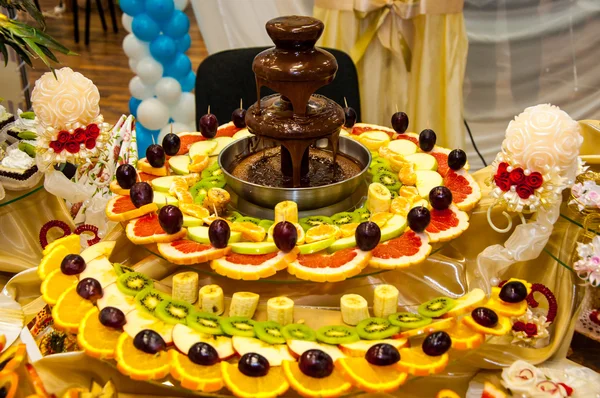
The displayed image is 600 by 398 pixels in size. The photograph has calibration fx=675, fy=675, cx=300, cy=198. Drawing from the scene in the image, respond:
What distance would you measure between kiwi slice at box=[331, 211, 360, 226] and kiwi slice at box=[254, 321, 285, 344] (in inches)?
12.1

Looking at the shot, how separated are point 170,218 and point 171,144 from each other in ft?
1.57

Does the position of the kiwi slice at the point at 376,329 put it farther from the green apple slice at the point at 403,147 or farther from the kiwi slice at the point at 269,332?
the green apple slice at the point at 403,147

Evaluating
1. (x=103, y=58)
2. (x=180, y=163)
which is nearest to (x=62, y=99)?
(x=180, y=163)

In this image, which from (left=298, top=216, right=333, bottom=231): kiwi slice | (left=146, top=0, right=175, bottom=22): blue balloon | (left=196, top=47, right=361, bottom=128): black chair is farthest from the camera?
(left=146, top=0, right=175, bottom=22): blue balloon

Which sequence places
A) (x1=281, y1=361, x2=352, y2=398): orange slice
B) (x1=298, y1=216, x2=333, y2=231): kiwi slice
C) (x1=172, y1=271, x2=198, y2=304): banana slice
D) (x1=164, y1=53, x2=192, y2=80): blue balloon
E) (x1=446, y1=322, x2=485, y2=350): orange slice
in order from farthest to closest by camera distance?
1. (x1=164, y1=53, x2=192, y2=80): blue balloon
2. (x1=298, y1=216, x2=333, y2=231): kiwi slice
3. (x1=172, y1=271, x2=198, y2=304): banana slice
4. (x1=446, y1=322, x2=485, y2=350): orange slice
5. (x1=281, y1=361, x2=352, y2=398): orange slice

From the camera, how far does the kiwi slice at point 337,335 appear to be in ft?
4.08

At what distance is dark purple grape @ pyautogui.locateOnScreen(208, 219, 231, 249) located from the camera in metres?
1.34

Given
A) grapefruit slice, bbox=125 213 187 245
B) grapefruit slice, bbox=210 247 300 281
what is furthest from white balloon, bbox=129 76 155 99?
grapefruit slice, bbox=210 247 300 281

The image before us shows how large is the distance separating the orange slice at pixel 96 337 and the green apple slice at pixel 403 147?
2.98 feet

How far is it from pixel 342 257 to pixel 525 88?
265cm

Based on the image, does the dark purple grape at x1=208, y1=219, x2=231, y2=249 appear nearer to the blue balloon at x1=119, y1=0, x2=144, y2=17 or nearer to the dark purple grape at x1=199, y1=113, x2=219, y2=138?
the dark purple grape at x1=199, y1=113, x2=219, y2=138

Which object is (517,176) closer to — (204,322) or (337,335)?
(337,335)

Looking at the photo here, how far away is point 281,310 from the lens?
51.3 inches

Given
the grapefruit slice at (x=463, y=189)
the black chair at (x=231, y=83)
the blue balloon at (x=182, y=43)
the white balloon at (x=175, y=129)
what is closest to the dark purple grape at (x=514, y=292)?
the grapefruit slice at (x=463, y=189)
